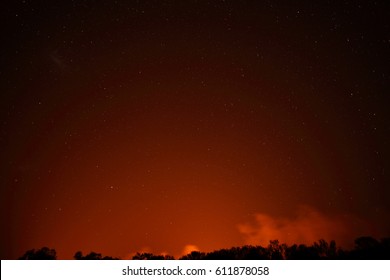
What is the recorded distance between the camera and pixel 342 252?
53719 millimetres
